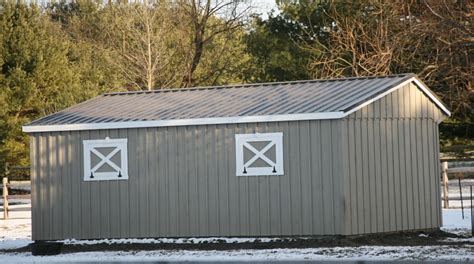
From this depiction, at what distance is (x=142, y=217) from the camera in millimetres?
18359

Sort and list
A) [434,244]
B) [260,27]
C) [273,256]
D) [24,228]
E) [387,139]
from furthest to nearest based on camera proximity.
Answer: [260,27] < [24,228] < [387,139] < [434,244] < [273,256]

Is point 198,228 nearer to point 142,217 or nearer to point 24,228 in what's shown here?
point 142,217

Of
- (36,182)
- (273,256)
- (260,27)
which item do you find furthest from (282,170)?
(260,27)

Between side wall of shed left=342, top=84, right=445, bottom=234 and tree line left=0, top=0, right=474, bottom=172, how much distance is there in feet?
35.5

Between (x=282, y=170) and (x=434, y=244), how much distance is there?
2.75 metres

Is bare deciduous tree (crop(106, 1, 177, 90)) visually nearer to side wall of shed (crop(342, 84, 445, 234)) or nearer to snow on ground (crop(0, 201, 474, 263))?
snow on ground (crop(0, 201, 474, 263))

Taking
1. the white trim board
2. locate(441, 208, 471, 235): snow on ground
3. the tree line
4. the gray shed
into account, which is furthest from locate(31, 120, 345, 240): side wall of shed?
the tree line

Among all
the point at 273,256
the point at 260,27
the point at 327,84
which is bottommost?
the point at 273,256

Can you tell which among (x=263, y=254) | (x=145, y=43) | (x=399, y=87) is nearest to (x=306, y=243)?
(x=263, y=254)

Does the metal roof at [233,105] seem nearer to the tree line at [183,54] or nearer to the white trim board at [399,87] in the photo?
the white trim board at [399,87]

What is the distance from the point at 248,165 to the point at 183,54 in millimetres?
24256

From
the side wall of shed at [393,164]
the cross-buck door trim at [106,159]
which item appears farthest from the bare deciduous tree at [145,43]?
the side wall of shed at [393,164]

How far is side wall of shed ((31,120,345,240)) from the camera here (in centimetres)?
1730

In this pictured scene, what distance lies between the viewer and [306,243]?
57.5 feet
